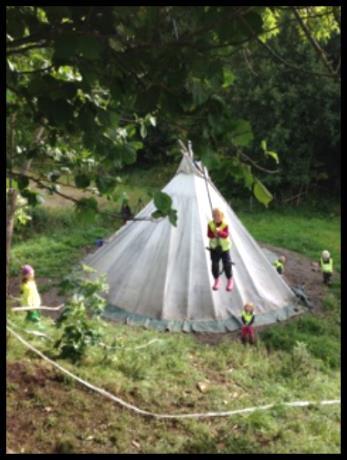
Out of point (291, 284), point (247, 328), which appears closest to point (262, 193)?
point (247, 328)

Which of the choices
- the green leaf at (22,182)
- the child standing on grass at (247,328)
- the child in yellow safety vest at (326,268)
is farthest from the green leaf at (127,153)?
the child in yellow safety vest at (326,268)

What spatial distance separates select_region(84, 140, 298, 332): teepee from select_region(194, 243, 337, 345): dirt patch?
9.1 inches

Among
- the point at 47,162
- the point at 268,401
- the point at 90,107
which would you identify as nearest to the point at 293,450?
the point at 268,401

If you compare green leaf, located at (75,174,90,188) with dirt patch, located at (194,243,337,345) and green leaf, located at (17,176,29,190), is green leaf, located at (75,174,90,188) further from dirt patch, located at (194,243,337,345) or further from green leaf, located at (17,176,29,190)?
dirt patch, located at (194,243,337,345)

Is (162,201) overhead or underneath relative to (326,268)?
overhead

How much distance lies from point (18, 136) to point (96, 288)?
7.12 feet

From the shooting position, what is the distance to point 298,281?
35.5 feet

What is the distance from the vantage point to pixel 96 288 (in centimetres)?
557

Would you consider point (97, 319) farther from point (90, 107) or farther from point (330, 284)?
point (330, 284)

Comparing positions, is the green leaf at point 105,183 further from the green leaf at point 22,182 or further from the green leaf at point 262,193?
the green leaf at point 262,193

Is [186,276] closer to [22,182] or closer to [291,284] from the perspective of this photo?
[291,284]

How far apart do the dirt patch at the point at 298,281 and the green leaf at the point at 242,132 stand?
21.0 feet

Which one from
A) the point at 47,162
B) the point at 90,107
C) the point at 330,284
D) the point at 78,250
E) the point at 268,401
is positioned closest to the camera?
the point at 90,107

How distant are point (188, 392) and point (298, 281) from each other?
532 centimetres
